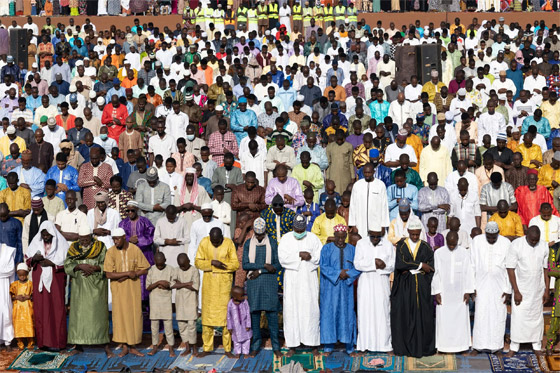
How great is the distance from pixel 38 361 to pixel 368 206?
18.1 ft

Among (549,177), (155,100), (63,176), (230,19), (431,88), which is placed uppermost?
(230,19)

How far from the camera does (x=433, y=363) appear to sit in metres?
14.3

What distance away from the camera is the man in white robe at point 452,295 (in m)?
14.5

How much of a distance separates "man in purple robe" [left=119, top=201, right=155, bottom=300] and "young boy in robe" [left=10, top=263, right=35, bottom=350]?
62.2 inches

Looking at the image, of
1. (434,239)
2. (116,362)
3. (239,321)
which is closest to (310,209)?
(434,239)

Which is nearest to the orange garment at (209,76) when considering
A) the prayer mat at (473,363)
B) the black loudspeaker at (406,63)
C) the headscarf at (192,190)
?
the black loudspeaker at (406,63)

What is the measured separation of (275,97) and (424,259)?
8.76 meters

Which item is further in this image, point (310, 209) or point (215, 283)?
point (310, 209)

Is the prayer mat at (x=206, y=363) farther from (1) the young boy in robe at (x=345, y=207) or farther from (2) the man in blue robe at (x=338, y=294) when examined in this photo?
(1) the young boy in robe at (x=345, y=207)

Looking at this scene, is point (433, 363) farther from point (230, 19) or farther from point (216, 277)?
point (230, 19)

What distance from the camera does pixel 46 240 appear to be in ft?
49.4

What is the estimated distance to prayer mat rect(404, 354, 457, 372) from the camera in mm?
14141

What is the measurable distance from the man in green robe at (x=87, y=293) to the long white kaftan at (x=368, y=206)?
4.04m

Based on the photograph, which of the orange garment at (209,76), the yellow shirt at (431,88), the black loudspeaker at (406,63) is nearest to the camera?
the yellow shirt at (431,88)
